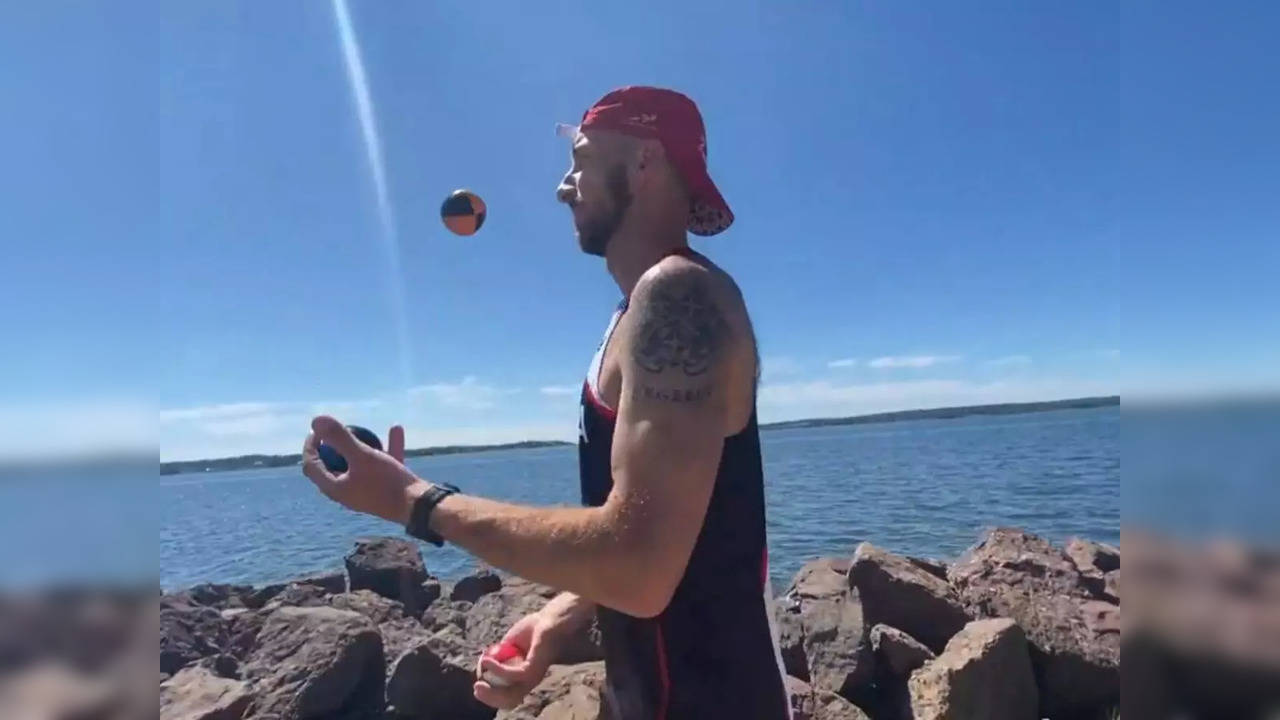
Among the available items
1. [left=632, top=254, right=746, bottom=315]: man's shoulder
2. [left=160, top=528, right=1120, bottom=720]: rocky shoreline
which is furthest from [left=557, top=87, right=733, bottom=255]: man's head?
[left=160, top=528, right=1120, bottom=720]: rocky shoreline

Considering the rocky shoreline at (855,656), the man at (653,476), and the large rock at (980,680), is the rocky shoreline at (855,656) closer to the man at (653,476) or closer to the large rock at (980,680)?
the large rock at (980,680)

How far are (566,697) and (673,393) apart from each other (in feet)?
16.0

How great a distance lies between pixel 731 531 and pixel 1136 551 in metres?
1.03

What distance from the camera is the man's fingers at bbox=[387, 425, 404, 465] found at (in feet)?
8.58

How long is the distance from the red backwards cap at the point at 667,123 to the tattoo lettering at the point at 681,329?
557 mm

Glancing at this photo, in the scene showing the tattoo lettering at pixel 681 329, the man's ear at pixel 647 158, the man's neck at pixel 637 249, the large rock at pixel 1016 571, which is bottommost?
the large rock at pixel 1016 571

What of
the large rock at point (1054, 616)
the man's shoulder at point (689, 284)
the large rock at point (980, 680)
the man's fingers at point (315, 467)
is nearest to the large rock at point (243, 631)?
the large rock at point (980, 680)

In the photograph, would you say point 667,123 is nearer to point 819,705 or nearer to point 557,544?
point 557,544

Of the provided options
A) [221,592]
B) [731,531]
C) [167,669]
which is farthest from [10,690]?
[221,592]

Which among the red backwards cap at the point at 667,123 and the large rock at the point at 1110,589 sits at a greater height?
the red backwards cap at the point at 667,123

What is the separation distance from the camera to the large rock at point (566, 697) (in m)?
6.10

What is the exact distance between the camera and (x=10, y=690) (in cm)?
144

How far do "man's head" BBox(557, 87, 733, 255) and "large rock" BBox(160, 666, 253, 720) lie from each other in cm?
673

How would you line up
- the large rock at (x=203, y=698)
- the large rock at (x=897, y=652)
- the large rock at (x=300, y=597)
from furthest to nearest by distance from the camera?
the large rock at (x=300, y=597), the large rock at (x=203, y=698), the large rock at (x=897, y=652)
